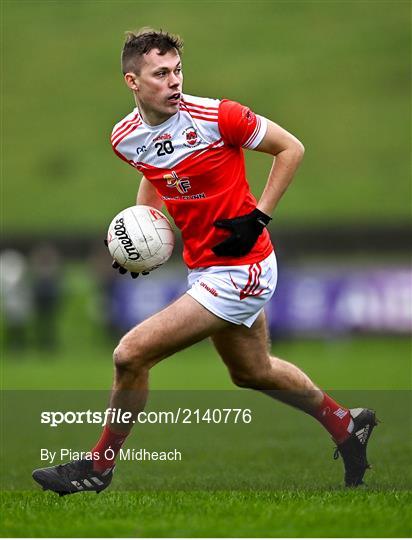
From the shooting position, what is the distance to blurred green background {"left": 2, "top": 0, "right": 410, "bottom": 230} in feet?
121

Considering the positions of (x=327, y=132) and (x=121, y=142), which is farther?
(x=327, y=132)

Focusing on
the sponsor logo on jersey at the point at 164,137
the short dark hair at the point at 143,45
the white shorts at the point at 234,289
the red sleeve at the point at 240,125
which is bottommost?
the white shorts at the point at 234,289

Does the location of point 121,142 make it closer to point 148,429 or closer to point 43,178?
point 148,429

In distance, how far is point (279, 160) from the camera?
694cm

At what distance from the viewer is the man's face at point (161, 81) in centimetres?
685

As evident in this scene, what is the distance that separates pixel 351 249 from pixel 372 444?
17608 millimetres

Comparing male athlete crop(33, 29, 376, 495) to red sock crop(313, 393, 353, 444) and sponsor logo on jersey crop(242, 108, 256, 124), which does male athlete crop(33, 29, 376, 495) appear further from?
red sock crop(313, 393, 353, 444)

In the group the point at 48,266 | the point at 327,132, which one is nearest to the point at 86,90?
the point at 327,132

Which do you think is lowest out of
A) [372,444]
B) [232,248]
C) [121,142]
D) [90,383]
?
[90,383]

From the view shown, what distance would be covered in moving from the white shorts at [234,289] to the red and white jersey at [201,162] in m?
0.06

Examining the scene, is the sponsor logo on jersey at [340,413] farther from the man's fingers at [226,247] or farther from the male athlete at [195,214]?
the man's fingers at [226,247]

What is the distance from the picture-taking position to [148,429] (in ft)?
36.4

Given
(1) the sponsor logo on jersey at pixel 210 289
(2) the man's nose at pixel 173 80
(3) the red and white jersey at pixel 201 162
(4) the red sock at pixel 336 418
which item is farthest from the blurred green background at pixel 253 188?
(2) the man's nose at pixel 173 80

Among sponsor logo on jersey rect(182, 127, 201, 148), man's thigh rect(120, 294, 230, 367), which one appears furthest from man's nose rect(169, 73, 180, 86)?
man's thigh rect(120, 294, 230, 367)
